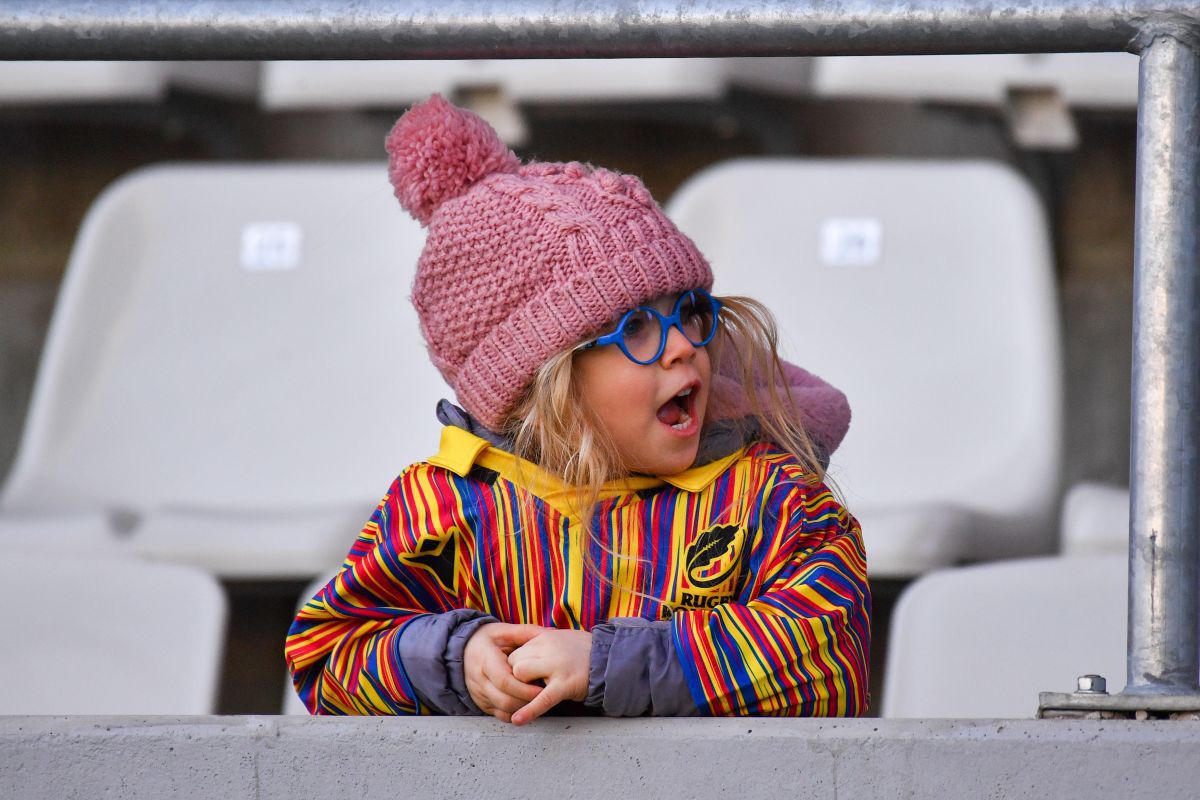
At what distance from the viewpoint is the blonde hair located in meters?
0.97

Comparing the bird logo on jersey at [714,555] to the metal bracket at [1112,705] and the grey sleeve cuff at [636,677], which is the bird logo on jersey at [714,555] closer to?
the grey sleeve cuff at [636,677]

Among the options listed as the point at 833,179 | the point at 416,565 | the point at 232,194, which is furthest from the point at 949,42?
the point at 232,194

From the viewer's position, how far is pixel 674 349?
0.97 metres

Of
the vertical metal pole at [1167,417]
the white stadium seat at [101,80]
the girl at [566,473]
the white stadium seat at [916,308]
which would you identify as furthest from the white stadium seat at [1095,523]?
the white stadium seat at [101,80]

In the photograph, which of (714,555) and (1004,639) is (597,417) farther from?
(1004,639)

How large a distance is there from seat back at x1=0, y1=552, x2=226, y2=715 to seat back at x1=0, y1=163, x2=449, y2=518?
31 centimetres

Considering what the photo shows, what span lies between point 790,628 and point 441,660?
20 centimetres

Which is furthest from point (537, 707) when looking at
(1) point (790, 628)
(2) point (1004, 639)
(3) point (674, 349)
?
(2) point (1004, 639)

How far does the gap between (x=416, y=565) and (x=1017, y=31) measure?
0.47 meters

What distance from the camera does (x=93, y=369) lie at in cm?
229

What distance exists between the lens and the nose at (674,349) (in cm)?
97

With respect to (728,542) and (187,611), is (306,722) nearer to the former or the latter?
(728,542)

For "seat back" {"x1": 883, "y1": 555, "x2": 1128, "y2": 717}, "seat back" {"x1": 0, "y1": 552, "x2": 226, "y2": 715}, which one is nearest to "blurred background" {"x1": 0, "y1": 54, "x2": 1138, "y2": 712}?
"seat back" {"x1": 0, "y1": 552, "x2": 226, "y2": 715}

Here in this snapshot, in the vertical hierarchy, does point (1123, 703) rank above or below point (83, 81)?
below
